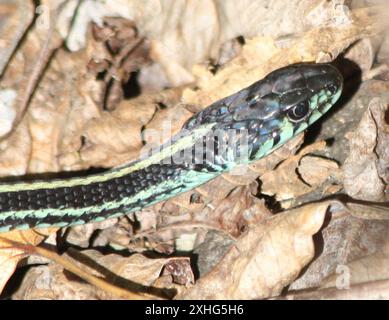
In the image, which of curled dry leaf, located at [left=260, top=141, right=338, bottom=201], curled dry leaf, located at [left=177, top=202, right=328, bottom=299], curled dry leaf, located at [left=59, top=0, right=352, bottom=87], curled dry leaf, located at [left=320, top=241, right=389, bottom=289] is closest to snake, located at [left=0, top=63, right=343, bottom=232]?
curled dry leaf, located at [left=260, top=141, right=338, bottom=201]

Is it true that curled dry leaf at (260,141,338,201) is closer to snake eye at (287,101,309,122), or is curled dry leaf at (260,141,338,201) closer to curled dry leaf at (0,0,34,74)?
snake eye at (287,101,309,122)

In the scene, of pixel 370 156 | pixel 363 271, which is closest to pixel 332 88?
pixel 370 156

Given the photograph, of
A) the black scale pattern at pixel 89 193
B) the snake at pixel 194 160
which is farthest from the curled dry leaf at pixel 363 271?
the black scale pattern at pixel 89 193

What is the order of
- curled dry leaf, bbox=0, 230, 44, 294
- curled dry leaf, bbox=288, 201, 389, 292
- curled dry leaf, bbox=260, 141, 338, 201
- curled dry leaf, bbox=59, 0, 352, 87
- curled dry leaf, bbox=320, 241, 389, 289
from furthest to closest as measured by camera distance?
1. curled dry leaf, bbox=59, 0, 352, 87
2. curled dry leaf, bbox=260, 141, 338, 201
3. curled dry leaf, bbox=0, 230, 44, 294
4. curled dry leaf, bbox=288, 201, 389, 292
5. curled dry leaf, bbox=320, 241, 389, 289

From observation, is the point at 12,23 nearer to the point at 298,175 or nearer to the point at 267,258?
the point at 298,175

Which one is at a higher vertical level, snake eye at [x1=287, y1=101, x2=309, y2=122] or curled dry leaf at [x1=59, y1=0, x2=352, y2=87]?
curled dry leaf at [x1=59, y1=0, x2=352, y2=87]

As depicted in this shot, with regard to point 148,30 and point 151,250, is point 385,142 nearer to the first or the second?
point 151,250

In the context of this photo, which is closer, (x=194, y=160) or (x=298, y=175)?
(x=194, y=160)
